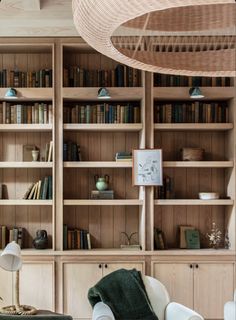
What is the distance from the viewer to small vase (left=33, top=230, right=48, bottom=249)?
4867 mm

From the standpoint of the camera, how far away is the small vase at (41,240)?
4867 mm

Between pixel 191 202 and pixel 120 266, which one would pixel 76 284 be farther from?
pixel 191 202

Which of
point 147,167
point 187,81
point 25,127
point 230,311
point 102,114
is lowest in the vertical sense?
point 230,311

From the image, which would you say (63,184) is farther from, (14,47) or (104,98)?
(14,47)

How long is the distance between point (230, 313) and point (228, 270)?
1158mm

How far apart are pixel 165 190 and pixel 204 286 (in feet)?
3.10

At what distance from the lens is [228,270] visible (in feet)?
15.8

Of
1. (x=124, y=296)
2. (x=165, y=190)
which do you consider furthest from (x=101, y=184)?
(x=124, y=296)

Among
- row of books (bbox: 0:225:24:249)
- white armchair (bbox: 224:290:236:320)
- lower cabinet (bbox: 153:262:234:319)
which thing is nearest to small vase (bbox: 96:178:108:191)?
row of books (bbox: 0:225:24:249)

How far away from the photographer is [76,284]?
477cm

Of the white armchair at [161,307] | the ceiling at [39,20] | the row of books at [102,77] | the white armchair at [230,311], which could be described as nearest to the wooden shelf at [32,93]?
the row of books at [102,77]

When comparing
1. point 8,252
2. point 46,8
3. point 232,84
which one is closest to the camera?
point 8,252

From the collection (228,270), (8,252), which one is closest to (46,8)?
(8,252)

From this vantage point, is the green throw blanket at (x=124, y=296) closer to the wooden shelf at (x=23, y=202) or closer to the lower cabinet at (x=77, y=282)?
the lower cabinet at (x=77, y=282)
